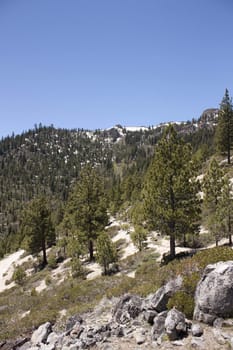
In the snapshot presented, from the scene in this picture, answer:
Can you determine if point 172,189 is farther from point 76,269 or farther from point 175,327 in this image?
point 175,327

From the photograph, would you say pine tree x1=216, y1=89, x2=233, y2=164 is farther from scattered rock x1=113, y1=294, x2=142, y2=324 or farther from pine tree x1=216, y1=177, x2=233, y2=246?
scattered rock x1=113, y1=294, x2=142, y2=324

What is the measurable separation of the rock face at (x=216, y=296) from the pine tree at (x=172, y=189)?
478 inches

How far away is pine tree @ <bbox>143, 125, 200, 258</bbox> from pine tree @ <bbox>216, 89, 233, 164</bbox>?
3382 centimetres

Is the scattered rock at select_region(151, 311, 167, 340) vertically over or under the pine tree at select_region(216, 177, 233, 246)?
under

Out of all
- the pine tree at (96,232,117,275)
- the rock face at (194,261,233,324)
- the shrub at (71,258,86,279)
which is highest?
the rock face at (194,261,233,324)

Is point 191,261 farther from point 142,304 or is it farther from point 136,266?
point 136,266

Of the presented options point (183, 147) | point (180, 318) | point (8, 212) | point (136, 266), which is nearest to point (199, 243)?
point (136, 266)

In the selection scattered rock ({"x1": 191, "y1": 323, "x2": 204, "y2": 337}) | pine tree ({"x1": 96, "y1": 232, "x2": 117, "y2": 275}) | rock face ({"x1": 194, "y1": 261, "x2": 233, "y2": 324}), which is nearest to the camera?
scattered rock ({"x1": 191, "y1": 323, "x2": 204, "y2": 337})

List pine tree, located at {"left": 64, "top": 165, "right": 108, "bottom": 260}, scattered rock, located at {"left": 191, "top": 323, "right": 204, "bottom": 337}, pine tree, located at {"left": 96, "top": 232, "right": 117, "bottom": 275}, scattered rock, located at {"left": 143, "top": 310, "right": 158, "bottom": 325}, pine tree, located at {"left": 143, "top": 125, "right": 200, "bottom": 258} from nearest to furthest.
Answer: scattered rock, located at {"left": 191, "top": 323, "right": 204, "bottom": 337} → scattered rock, located at {"left": 143, "top": 310, "right": 158, "bottom": 325} → pine tree, located at {"left": 143, "top": 125, "right": 200, "bottom": 258} → pine tree, located at {"left": 96, "top": 232, "right": 117, "bottom": 275} → pine tree, located at {"left": 64, "top": 165, "right": 108, "bottom": 260}

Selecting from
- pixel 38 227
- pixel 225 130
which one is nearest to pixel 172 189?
pixel 38 227

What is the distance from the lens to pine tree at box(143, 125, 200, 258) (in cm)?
2223

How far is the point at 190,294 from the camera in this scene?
11.0 metres

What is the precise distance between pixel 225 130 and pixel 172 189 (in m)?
35.9

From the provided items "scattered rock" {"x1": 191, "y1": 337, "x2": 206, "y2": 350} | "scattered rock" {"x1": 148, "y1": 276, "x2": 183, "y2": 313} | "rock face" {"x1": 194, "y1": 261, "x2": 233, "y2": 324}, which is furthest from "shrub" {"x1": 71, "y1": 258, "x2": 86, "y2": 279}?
"scattered rock" {"x1": 191, "y1": 337, "x2": 206, "y2": 350}
